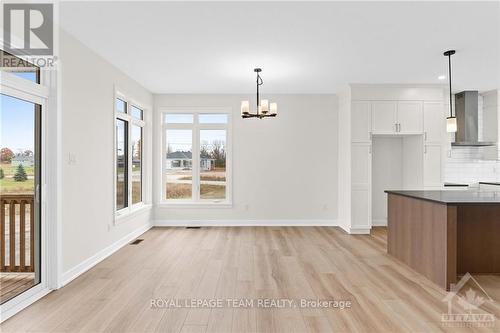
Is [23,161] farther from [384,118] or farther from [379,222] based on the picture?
[379,222]

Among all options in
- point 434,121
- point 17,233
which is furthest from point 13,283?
point 434,121

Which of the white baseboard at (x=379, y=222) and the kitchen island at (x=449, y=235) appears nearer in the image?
the kitchen island at (x=449, y=235)

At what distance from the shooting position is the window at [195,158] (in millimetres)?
6355

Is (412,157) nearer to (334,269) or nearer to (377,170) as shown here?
(377,170)

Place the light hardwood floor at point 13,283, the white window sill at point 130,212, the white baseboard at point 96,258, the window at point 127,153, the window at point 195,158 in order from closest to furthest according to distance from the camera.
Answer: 1. the light hardwood floor at point 13,283
2. the white baseboard at point 96,258
3. the white window sill at point 130,212
4. the window at point 127,153
5. the window at point 195,158

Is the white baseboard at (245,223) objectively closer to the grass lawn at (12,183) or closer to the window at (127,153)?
the window at (127,153)

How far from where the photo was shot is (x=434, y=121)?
18.3ft

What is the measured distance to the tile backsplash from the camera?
20.0 feet

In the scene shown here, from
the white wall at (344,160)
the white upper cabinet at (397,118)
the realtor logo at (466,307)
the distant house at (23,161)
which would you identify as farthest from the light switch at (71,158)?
the white upper cabinet at (397,118)

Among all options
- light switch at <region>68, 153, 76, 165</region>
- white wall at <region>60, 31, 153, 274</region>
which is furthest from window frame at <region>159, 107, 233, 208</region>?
light switch at <region>68, 153, 76, 165</region>

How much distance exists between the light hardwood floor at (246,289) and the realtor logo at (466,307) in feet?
0.21

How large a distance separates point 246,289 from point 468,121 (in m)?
5.76

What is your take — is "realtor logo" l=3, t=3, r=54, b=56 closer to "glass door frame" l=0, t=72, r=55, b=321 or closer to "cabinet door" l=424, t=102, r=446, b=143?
"glass door frame" l=0, t=72, r=55, b=321

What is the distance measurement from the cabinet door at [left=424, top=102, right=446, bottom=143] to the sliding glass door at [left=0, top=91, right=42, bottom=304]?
625 centimetres
